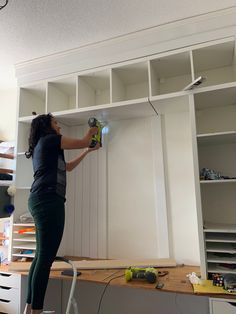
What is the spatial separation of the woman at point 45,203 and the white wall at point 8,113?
1.16 m

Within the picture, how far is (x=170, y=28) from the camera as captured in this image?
5.74 feet

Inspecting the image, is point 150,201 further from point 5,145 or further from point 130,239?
point 5,145

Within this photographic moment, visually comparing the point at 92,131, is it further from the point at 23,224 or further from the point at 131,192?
the point at 23,224

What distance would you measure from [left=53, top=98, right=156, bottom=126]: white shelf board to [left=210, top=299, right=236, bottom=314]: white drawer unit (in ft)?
4.50

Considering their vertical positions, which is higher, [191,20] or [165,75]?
[191,20]

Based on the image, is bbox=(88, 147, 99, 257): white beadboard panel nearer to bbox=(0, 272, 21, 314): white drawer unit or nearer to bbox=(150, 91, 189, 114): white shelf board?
bbox=(0, 272, 21, 314): white drawer unit

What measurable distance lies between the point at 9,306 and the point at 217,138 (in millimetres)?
1975

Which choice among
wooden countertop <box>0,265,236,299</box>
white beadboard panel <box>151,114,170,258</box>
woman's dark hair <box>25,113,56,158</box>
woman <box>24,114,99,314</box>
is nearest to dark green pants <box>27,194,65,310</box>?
woman <box>24,114,99,314</box>

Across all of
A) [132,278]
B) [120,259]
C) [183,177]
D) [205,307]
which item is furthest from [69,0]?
[205,307]

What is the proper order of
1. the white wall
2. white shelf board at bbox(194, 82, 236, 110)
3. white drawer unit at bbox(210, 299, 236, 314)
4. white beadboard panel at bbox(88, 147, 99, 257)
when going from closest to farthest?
white drawer unit at bbox(210, 299, 236, 314)
white shelf board at bbox(194, 82, 236, 110)
white beadboard panel at bbox(88, 147, 99, 257)
the white wall

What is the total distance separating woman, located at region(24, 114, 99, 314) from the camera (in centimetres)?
143

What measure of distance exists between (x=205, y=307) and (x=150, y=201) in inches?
34.5

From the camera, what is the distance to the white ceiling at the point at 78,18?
1.54m

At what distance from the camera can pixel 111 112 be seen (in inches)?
79.4
